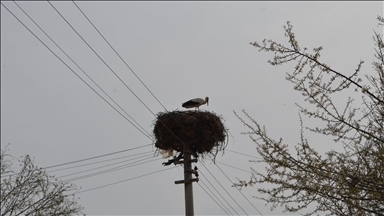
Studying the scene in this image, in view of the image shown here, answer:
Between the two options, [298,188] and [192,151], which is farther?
[192,151]

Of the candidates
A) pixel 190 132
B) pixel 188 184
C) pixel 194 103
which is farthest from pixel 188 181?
pixel 194 103

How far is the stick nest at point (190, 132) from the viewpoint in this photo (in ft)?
41.9

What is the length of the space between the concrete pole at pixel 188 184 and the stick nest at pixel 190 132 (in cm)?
31

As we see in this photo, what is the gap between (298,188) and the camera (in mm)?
4590

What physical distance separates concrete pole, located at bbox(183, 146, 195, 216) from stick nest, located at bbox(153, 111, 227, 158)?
305mm

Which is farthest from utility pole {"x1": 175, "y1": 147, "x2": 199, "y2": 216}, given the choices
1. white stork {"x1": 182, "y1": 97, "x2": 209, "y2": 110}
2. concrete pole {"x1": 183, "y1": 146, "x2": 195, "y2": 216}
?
white stork {"x1": 182, "y1": 97, "x2": 209, "y2": 110}

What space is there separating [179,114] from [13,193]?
453 cm

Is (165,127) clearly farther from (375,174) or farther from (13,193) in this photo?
(375,174)

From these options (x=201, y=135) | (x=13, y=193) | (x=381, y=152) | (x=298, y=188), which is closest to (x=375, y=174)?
(x=381, y=152)

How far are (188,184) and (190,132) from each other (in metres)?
1.37

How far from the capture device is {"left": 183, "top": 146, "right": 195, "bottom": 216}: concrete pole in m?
11.4

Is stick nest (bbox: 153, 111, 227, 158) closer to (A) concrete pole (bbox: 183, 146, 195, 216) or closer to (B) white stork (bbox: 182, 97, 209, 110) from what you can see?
(A) concrete pole (bbox: 183, 146, 195, 216)

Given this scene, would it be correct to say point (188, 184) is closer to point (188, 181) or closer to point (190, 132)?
point (188, 181)

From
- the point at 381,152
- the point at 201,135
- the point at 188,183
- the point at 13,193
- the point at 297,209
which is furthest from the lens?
the point at 201,135
